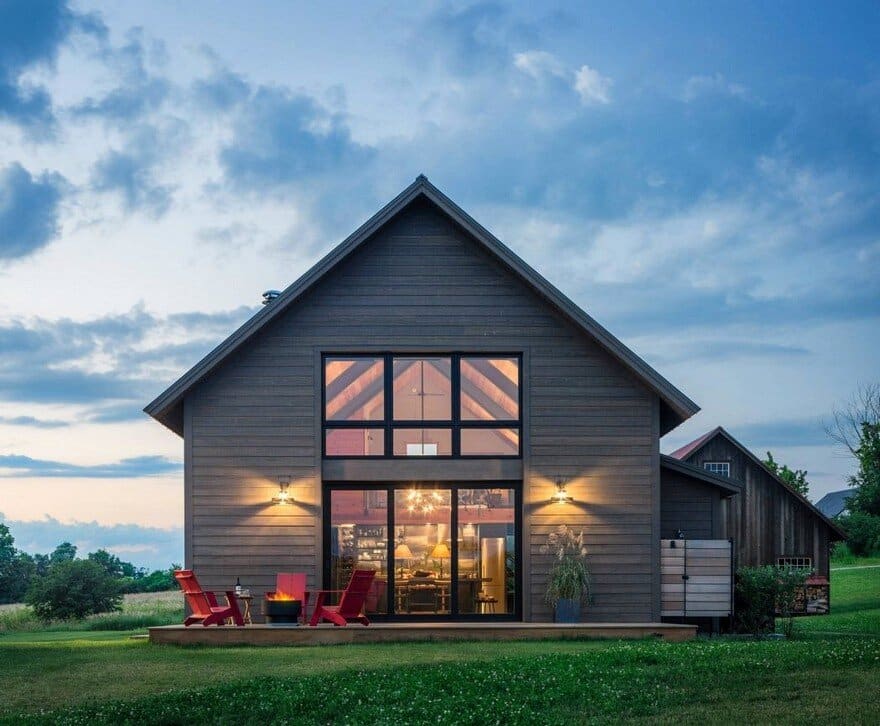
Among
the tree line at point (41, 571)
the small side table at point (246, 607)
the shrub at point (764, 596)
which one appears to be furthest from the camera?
the tree line at point (41, 571)

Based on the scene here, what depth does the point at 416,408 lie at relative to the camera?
1869 centimetres

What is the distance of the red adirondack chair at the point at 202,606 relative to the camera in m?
17.2

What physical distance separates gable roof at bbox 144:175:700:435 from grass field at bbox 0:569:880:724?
4521 mm

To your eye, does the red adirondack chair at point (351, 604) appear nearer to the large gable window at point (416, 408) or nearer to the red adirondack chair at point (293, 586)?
the red adirondack chair at point (293, 586)

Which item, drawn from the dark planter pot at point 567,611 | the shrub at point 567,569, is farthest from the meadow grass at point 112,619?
the dark planter pot at point 567,611

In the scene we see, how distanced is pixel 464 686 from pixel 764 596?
27.6ft

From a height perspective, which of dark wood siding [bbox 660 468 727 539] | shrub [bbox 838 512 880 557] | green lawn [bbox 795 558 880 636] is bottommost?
green lawn [bbox 795 558 880 636]

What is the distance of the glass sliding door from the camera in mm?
18562

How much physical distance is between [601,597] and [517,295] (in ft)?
16.0

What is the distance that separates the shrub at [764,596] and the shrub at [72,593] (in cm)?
1348

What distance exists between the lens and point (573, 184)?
73.9ft

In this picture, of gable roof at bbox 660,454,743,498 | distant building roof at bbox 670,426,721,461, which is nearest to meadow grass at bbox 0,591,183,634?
gable roof at bbox 660,454,743,498

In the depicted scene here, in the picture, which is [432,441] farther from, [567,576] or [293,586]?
[293,586]

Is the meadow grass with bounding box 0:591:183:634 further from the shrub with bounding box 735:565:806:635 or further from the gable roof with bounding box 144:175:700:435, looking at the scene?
the shrub with bounding box 735:565:806:635
